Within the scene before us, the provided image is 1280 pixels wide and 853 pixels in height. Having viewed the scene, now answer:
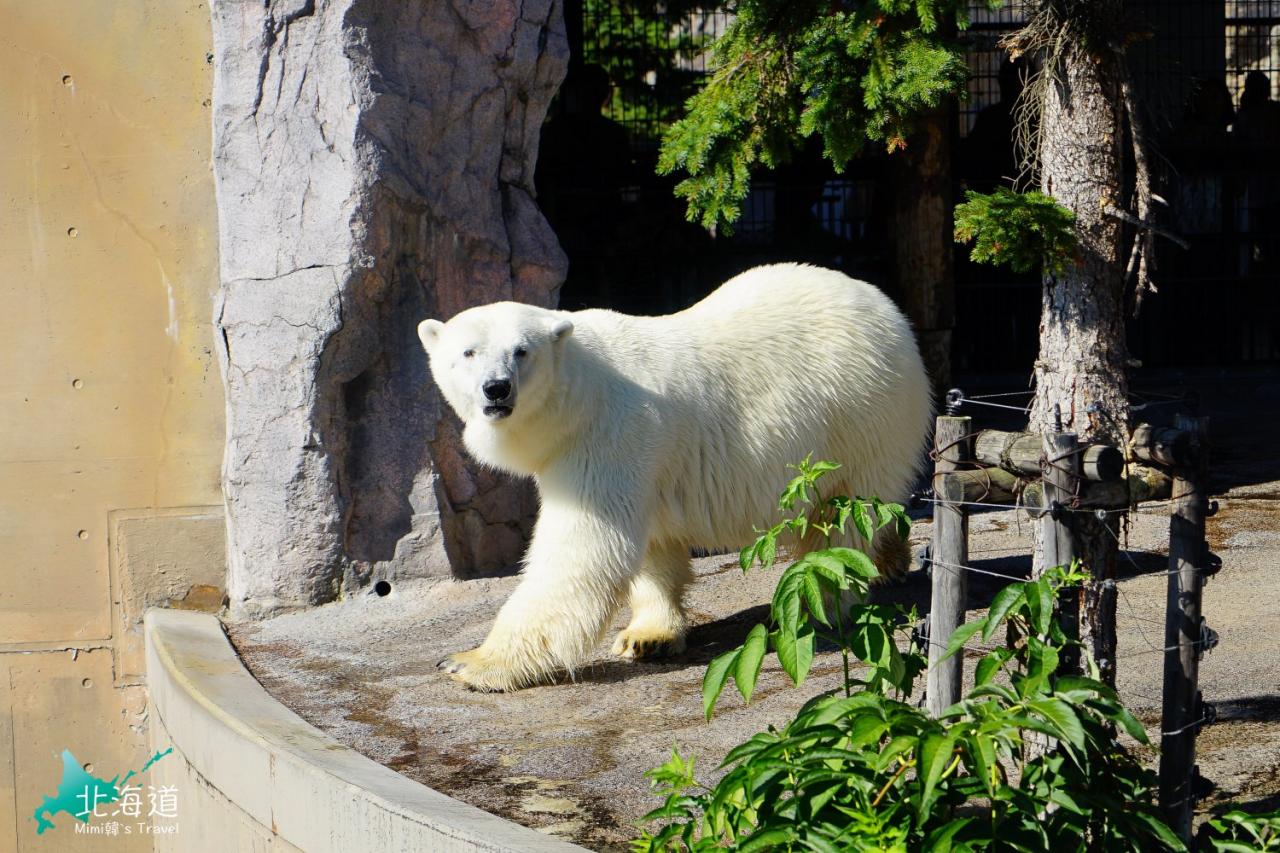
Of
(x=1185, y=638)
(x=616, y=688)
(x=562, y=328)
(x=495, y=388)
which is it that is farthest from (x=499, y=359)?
(x=1185, y=638)

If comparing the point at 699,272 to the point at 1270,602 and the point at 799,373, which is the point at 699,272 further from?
the point at 1270,602

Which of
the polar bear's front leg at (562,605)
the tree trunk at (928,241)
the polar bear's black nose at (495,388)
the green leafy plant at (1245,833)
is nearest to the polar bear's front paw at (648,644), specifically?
the polar bear's front leg at (562,605)

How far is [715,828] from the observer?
2412mm

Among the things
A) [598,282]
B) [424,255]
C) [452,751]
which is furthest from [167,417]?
[598,282]

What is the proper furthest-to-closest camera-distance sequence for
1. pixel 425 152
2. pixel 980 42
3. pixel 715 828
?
pixel 425 152
pixel 980 42
pixel 715 828

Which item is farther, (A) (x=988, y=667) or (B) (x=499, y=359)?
(B) (x=499, y=359)

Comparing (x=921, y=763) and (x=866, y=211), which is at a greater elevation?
(x=866, y=211)

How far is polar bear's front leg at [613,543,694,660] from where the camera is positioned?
4.67 m

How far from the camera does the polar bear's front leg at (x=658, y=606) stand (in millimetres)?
4668

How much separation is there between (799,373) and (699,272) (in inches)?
177

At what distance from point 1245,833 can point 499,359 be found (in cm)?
243

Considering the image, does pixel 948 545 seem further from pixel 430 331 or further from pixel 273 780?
pixel 430 331

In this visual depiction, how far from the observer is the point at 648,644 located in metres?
4.66

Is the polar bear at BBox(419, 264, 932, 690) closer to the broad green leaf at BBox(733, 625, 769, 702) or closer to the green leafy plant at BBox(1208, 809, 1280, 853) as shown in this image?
the broad green leaf at BBox(733, 625, 769, 702)
